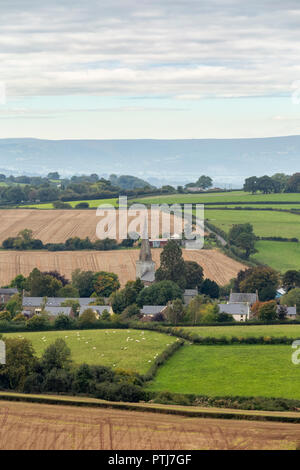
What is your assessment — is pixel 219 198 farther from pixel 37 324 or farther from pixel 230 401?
pixel 230 401

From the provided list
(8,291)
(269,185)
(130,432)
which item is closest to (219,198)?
(269,185)

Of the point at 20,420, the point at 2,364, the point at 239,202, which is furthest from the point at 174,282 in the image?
the point at 239,202

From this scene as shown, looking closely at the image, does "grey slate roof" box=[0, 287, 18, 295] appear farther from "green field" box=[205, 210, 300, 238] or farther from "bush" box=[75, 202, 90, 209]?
"bush" box=[75, 202, 90, 209]

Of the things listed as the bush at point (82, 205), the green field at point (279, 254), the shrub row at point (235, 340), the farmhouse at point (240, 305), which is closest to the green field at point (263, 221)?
the green field at point (279, 254)

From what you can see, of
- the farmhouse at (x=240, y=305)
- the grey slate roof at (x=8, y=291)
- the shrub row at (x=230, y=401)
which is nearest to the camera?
the shrub row at (x=230, y=401)

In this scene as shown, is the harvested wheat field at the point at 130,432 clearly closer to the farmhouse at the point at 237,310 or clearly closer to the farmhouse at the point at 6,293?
the farmhouse at the point at 237,310

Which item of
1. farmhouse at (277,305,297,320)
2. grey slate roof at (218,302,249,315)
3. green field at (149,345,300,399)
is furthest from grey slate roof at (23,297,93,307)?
green field at (149,345,300,399)

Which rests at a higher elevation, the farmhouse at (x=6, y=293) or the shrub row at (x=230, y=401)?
the farmhouse at (x=6, y=293)

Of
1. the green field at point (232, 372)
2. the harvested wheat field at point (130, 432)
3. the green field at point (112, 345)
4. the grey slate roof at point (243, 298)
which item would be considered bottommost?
the harvested wheat field at point (130, 432)
